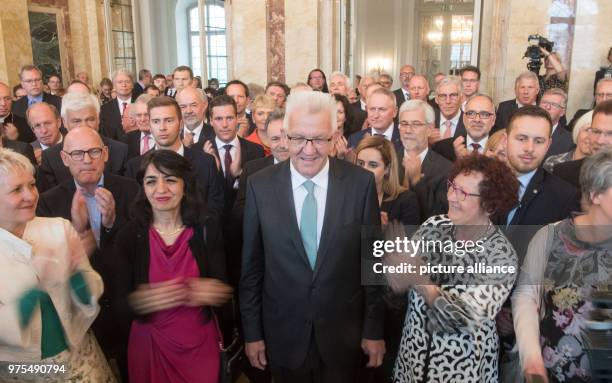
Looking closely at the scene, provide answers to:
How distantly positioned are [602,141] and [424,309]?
1694mm

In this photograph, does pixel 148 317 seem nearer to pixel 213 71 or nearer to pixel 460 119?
pixel 460 119

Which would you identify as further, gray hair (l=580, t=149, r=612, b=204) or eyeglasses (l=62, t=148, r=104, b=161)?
eyeglasses (l=62, t=148, r=104, b=161)

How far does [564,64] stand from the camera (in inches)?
295

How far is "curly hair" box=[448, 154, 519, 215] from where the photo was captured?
7.16 ft

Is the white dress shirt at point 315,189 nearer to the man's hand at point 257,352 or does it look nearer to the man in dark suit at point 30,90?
the man's hand at point 257,352

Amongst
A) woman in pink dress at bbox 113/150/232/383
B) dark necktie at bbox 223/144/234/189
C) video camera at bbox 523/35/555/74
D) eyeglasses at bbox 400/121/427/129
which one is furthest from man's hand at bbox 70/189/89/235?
video camera at bbox 523/35/555/74

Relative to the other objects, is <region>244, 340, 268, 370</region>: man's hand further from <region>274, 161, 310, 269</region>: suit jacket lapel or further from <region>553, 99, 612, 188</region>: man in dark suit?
<region>553, 99, 612, 188</region>: man in dark suit

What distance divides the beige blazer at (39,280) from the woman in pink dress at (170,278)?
27 cm

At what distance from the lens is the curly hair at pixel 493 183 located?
7.16 ft

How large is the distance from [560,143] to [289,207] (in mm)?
3291

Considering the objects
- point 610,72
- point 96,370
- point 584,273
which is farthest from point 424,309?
point 610,72

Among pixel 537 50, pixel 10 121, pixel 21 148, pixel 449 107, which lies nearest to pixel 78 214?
pixel 21 148

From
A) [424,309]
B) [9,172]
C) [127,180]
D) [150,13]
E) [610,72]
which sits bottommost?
[424,309]

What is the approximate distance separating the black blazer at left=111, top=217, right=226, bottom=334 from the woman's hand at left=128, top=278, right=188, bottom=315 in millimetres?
33
